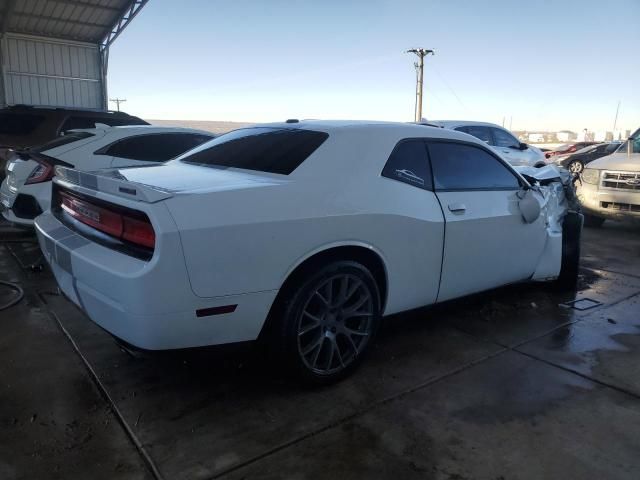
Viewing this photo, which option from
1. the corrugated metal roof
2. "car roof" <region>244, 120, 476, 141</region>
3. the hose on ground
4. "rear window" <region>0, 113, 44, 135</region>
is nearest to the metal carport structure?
the corrugated metal roof

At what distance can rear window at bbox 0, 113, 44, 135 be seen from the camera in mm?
6957

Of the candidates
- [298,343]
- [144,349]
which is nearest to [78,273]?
[144,349]

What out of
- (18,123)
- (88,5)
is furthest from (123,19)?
(18,123)

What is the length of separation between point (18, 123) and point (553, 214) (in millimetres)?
6776

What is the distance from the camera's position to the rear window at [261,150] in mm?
3029

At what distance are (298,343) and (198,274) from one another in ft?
2.35

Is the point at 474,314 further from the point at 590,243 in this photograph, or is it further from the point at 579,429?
the point at 590,243

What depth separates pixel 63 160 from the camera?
5273mm

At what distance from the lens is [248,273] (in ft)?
8.05

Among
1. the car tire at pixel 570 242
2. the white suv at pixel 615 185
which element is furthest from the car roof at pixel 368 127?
the white suv at pixel 615 185

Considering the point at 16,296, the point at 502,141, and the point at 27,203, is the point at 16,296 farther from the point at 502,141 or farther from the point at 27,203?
the point at 502,141

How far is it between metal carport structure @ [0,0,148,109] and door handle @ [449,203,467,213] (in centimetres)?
→ 1346

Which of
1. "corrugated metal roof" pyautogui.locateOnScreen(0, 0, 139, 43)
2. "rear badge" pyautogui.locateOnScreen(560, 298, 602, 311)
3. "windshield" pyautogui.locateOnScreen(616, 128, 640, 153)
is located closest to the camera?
"rear badge" pyautogui.locateOnScreen(560, 298, 602, 311)

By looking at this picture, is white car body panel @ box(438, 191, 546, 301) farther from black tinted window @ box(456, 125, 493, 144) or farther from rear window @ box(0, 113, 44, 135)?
black tinted window @ box(456, 125, 493, 144)
